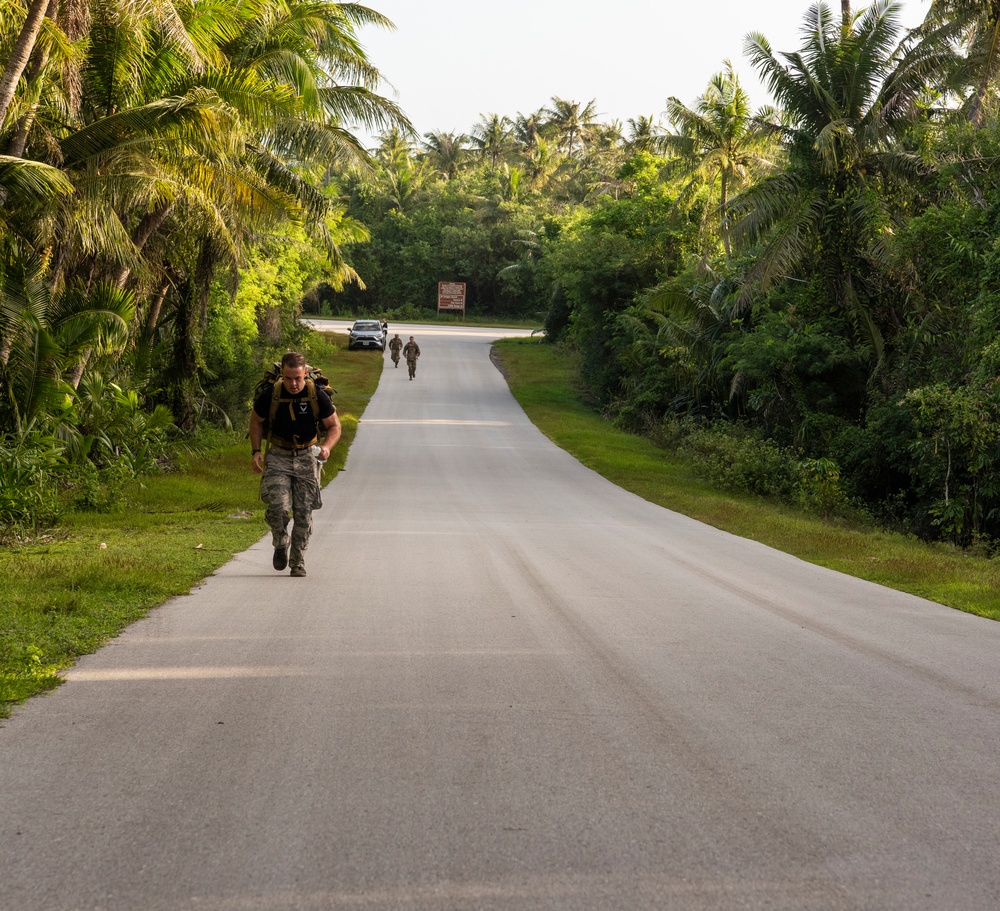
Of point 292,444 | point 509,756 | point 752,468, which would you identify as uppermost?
point 292,444

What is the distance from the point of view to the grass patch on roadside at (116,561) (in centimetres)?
674

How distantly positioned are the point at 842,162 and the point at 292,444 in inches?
801

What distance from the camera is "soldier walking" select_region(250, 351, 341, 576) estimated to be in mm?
9742

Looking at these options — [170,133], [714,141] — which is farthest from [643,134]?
[170,133]

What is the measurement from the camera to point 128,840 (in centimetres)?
377

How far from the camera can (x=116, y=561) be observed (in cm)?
1058

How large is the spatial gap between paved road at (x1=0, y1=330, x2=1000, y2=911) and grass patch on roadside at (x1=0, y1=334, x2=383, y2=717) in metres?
0.32

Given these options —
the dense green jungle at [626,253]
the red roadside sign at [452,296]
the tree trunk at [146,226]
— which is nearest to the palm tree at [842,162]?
the dense green jungle at [626,253]

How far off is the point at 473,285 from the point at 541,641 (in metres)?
76.9

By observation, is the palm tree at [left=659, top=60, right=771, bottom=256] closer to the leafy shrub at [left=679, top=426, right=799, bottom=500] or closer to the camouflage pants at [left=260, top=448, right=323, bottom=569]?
the leafy shrub at [left=679, top=426, right=799, bottom=500]

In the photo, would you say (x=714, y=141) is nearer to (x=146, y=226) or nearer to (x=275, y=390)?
(x=146, y=226)

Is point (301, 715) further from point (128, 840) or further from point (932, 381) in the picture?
point (932, 381)

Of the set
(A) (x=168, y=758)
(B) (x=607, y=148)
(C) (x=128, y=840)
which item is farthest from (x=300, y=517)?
(B) (x=607, y=148)

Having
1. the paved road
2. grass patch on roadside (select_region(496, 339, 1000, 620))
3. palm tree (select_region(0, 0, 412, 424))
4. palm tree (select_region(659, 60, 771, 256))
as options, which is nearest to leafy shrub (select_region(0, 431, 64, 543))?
palm tree (select_region(0, 0, 412, 424))
